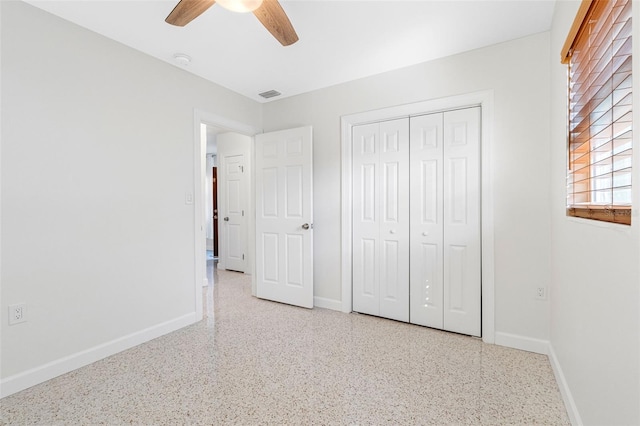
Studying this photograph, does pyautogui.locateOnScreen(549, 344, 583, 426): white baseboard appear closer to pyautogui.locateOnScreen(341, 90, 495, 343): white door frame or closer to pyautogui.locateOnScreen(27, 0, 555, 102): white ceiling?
pyautogui.locateOnScreen(341, 90, 495, 343): white door frame

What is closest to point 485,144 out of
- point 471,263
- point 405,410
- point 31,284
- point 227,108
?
point 471,263

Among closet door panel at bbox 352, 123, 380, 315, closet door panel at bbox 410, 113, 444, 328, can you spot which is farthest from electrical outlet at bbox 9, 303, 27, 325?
closet door panel at bbox 410, 113, 444, 328

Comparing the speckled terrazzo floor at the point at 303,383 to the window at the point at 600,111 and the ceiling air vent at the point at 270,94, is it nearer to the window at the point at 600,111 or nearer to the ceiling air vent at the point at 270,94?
the window at the point at 600,111

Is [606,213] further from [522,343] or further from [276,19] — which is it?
[276,19]

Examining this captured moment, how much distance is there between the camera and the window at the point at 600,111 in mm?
989

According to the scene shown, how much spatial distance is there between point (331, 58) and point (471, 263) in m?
2.16

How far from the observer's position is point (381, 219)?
3.00 meters

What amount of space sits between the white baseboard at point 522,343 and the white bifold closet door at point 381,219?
777 mm

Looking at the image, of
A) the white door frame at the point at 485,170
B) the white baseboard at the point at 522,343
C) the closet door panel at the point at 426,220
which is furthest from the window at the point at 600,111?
the white baseboard at the point at 522,343

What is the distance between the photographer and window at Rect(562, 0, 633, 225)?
99 cm

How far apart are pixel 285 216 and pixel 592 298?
2710 millimetres

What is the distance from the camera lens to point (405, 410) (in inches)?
64.9

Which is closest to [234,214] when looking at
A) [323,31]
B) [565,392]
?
[323,31]

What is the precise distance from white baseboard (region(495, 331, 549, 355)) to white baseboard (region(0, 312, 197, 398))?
9.14 feet
